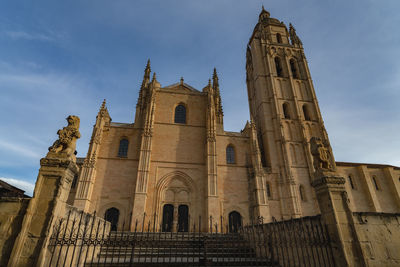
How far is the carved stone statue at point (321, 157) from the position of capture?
6.11 m

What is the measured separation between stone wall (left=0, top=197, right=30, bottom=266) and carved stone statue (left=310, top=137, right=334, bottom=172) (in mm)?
7394

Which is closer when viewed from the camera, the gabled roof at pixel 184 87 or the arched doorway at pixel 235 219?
the arched doorway at pixel 235 219

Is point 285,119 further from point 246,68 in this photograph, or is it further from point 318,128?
point 246,68

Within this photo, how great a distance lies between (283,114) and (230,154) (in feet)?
29.8

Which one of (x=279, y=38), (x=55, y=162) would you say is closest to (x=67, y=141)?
(x=55, y=162)

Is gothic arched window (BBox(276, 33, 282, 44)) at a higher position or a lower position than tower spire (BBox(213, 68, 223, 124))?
higher

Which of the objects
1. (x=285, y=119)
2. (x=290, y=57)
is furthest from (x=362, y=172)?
(x=290, y=57)

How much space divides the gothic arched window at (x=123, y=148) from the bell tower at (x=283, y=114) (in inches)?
535

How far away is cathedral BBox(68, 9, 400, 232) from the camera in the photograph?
17.2 meters

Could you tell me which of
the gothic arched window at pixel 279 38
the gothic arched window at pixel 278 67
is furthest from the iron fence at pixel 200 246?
the gothic arched window at pixel 279 38

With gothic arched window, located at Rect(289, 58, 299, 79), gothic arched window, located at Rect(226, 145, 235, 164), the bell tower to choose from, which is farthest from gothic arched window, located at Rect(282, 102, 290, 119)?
gothic arched window, located at Rect(226, 145, 235, 164)

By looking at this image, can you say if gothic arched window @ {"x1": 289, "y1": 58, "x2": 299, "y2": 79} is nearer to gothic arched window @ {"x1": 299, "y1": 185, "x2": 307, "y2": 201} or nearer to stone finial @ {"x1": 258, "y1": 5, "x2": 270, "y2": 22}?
stone finial @ {"x1": 258, "y1": 5, "x2": 270, "y2": 22}

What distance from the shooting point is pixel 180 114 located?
22.0 metres

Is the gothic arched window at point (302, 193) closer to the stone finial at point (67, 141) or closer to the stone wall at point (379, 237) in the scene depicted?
the stone wall at point (379, 237)
